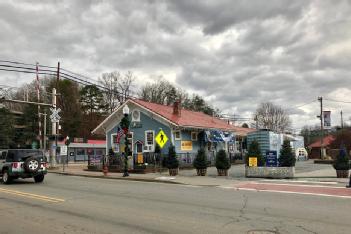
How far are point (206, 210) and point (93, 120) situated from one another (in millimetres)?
72615

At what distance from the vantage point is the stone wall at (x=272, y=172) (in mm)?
22938

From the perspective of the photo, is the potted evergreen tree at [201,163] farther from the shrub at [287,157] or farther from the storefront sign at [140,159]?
the storefront sign at [140,159]

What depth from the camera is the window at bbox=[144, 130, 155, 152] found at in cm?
3553

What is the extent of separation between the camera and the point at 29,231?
9.27 m

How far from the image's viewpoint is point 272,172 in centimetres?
2322

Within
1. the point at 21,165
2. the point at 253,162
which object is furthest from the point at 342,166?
the point at 21,165

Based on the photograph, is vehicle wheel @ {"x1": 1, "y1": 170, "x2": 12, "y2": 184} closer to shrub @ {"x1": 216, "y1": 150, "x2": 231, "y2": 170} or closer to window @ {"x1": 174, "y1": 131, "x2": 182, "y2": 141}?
shrub @ {"x1": 216, "y1": 150, "x2": 231, "y2": 170}

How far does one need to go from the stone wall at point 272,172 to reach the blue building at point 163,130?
32.1 feet

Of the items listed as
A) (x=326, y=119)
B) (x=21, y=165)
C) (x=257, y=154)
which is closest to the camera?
(x=21, y=165)

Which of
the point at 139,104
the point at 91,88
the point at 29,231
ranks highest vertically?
the point at 91,88

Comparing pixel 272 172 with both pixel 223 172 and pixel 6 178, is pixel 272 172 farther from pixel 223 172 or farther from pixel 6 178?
pixel 6 178

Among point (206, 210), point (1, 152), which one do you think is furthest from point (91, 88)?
point (206, 210)

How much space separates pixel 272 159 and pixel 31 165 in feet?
44.4

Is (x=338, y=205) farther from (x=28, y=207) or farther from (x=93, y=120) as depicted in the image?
(x=93, y=120)
